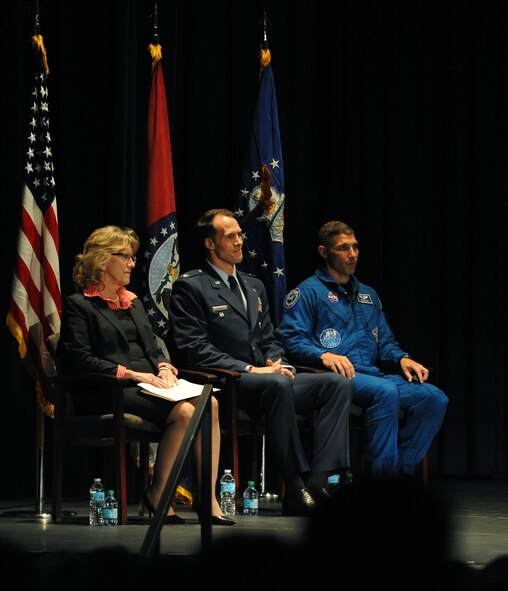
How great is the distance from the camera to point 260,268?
5797 millimetres

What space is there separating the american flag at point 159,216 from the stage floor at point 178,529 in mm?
997

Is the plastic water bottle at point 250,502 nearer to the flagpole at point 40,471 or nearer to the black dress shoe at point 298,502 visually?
the black dress shoe at point 298,502

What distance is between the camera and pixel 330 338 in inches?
213

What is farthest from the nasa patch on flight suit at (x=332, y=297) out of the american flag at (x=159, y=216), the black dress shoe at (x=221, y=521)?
the black dress shoe at (x=221, y=521)

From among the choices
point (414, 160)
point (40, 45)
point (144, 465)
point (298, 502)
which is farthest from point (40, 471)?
point (414, 160)

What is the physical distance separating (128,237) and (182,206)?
145cm

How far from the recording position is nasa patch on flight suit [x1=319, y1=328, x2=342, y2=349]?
539 cm

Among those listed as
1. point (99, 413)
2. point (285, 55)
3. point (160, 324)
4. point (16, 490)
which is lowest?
point (16, 490)

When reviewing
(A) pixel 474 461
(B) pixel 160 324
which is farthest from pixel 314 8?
(A) pixel 474 461

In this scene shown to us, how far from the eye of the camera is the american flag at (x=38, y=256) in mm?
4996

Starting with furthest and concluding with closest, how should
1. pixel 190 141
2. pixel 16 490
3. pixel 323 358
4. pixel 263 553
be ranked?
pixel 190 141 → pixel 16 490 → pixel 323 358 → pixel 263 553

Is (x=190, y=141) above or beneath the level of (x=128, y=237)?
above

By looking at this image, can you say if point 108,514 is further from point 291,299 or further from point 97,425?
point 291,299

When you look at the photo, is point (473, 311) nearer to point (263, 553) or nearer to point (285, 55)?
point (285, 55)
